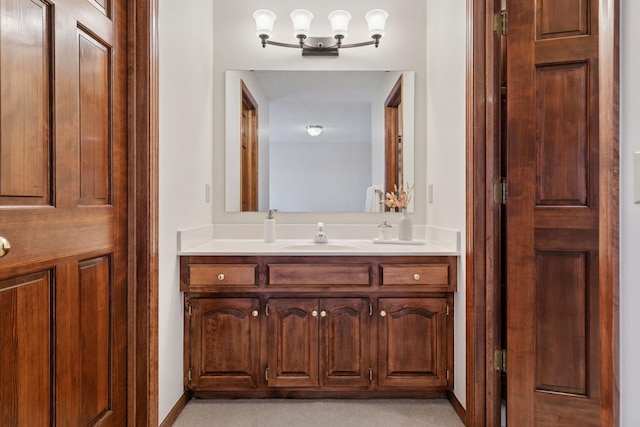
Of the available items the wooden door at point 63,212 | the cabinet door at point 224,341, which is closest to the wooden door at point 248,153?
the cabinet door at point 224,341

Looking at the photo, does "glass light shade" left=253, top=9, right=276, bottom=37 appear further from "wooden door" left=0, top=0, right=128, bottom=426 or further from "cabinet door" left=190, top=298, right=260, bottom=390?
"cabinet door" left=190, top=298, right=260, bottom=390

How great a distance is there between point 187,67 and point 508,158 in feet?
5.46

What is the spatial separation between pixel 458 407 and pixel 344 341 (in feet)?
2.11

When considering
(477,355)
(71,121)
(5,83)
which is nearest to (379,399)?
(477,355)

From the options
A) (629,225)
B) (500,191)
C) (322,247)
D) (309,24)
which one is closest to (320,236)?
(322,247)

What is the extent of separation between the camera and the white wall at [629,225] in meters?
0.93

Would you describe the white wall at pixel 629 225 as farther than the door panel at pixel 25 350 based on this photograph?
No

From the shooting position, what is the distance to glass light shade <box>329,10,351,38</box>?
2.76m

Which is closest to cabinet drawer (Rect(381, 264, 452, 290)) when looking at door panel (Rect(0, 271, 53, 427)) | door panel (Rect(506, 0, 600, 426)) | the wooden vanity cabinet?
the wooden vanity cabinet

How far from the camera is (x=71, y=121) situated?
1.40 metres

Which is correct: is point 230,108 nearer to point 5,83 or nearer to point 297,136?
point 297,136

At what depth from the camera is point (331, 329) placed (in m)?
2.29

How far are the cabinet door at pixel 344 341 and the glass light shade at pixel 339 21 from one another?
1674mm

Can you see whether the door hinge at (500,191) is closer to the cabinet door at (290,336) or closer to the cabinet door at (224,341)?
the cabinet door at (290,336)
